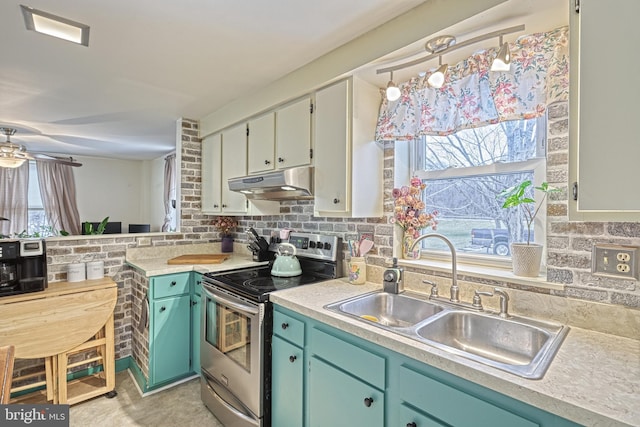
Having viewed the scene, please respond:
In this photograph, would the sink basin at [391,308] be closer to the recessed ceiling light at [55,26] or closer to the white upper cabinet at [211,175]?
the white upper cabinet at [211,175]

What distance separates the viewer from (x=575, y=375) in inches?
35.9

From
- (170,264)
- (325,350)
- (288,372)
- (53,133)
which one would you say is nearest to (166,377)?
(170,264)

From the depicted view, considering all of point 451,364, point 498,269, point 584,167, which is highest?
point 584,167

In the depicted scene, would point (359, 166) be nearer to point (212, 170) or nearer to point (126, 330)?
point (212, 170)

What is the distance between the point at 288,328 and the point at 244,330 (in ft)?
1.11

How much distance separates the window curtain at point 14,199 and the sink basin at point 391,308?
650cm

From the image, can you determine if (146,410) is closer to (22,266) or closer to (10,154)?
(22,266)

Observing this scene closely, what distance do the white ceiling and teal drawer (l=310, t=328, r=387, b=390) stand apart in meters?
1.42

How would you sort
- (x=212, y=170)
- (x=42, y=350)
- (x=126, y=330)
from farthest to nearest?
(x=212, y=170), (x=126, y=330), (x=42, y=350)

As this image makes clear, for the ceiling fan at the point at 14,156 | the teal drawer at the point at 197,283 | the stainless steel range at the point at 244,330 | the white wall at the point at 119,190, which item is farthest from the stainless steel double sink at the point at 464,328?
the white wall at the point at 119,190

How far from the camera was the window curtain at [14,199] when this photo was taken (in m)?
5.24

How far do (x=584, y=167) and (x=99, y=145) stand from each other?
577 centimetres

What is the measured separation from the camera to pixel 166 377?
2398mm

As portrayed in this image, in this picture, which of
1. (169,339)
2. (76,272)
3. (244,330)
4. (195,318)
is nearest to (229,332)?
(244,330)
